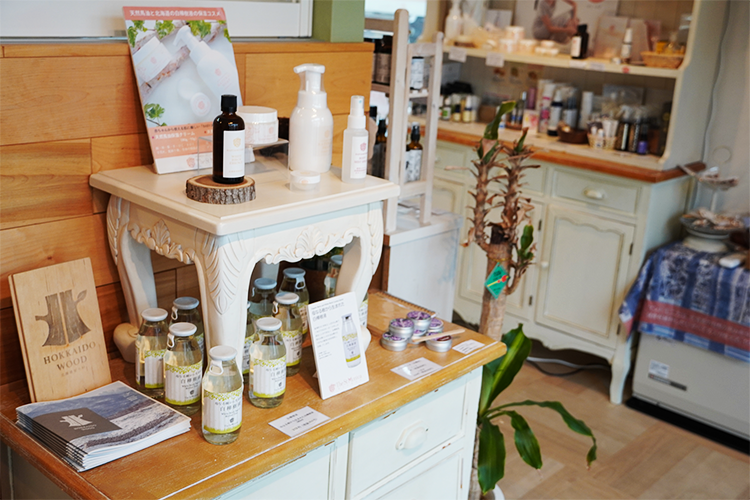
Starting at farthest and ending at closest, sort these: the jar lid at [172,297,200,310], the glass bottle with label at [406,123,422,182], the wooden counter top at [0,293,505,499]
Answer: the glass bottle with label at [406,123,422,182], the jar lid at [172,297,200,310], the wooden counter top at [0,293,505,499]

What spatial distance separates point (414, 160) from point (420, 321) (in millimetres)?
660

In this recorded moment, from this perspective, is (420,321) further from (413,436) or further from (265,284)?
(265,284)

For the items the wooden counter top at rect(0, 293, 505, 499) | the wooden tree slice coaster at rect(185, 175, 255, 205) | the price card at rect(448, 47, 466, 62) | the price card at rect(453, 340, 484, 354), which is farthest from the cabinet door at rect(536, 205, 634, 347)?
the wooden tree slice coaster at rect(185, 175, 255, 205)

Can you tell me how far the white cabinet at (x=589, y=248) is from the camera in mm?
2951

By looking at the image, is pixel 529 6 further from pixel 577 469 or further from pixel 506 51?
pixel 577 469

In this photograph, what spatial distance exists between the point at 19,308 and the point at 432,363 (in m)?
0.81

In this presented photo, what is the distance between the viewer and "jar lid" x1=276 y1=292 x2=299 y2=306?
1.43 meters

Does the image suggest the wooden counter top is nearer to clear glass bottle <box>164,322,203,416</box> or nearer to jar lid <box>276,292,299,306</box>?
clear glass bottle <box>164,322,203,416</box>

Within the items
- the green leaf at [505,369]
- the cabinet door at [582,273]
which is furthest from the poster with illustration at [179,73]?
the cabinet door at [582,273]

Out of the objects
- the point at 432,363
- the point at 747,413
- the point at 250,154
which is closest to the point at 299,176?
the point at 250,154

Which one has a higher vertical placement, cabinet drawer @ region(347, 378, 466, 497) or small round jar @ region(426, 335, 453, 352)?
small round jar @ region(426, 335, 453, 352)

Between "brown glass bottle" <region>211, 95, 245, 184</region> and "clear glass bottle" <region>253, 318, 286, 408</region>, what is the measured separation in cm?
27

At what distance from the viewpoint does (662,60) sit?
2914mm

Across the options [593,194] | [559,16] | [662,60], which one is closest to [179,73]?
[593,194]
